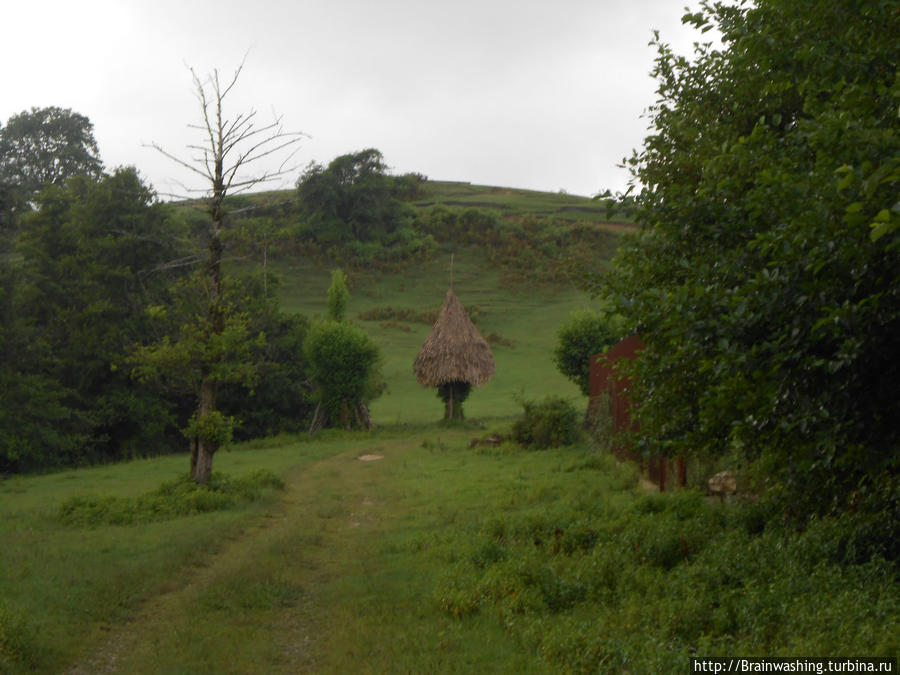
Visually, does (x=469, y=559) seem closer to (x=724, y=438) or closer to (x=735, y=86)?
(x=724, y=438)

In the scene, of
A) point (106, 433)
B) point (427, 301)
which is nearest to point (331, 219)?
point (427, 301)

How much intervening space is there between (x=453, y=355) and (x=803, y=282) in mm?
21960

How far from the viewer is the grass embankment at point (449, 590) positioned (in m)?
4.86

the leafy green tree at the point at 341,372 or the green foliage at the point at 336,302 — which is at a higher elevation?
the green foliage at the point at 336,302

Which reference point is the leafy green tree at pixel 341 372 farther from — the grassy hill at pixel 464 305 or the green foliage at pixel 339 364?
the grassy hill at pixel 464 305

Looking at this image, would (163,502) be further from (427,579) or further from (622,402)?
(622,402)

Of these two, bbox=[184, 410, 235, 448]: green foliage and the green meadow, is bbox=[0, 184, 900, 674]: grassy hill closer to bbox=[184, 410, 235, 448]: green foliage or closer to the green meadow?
the green meadow

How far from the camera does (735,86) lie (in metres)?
7.41

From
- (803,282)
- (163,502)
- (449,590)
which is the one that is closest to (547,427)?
(163,502)

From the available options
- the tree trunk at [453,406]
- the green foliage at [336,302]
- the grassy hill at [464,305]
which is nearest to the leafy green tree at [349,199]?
the grassy hill at [464,305]

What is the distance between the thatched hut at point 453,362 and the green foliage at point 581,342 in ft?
10.9

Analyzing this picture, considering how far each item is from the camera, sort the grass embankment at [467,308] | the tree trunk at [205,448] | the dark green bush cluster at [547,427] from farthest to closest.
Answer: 1. the grass embankment at [467,308]
2. the dark green bush cluster at [547,427]
3. the tree trunk at [205,448]

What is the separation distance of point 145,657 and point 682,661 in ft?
11.9

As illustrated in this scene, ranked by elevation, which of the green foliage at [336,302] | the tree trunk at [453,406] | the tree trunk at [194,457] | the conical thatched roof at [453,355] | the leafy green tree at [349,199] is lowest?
the tree trunk at [453,406]
